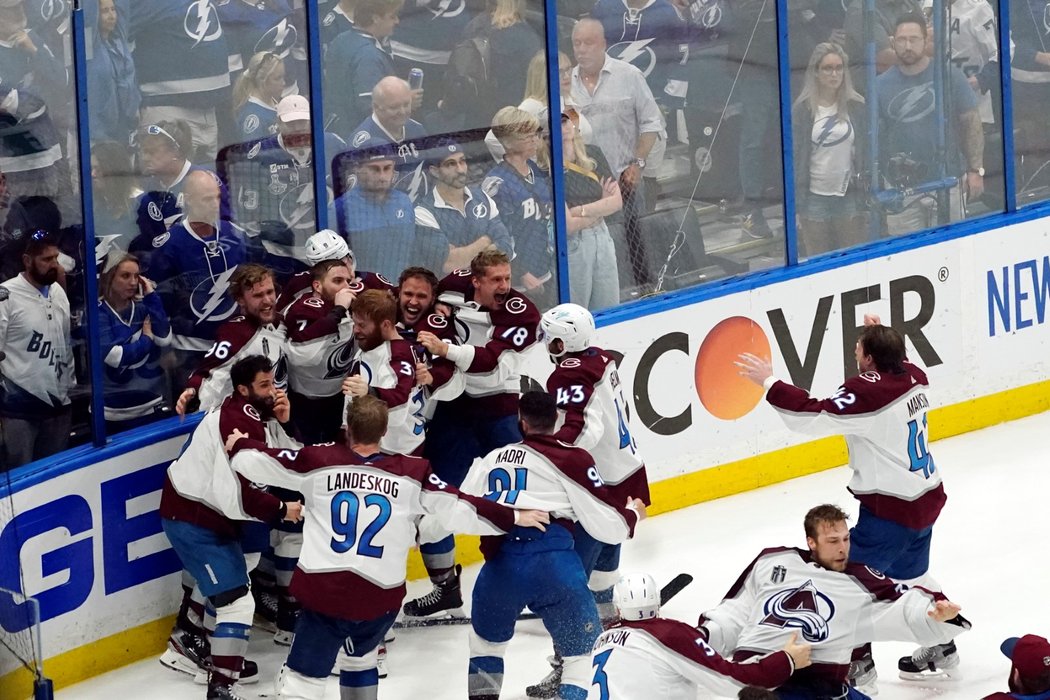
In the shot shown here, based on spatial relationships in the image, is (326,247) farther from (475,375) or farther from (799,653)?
(799,653)

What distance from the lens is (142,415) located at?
727 cm

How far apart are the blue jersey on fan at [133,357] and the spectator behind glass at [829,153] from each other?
128 inches

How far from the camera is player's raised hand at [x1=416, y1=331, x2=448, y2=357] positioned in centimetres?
709

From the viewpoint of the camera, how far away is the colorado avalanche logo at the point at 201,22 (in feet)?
24.2

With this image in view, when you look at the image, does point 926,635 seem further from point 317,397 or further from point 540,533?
point 317,397

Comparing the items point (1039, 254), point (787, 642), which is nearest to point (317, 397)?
point (787, 642)

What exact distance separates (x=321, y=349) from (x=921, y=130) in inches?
149

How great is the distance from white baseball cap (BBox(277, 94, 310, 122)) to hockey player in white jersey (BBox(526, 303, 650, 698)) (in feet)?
4.91

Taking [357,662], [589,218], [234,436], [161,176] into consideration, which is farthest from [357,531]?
[589,218]

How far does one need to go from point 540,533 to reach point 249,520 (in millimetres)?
1267

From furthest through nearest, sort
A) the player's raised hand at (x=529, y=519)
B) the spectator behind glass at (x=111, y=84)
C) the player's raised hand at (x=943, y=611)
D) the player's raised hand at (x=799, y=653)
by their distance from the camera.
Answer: the spectator behind glass at (x=111, y=84) < the player's raised hand at (x=529, y=519) < the player's raised hand at (x=943, y=611) < the player's raised hand at (x=799, y=653)

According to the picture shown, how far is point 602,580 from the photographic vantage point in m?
7.01

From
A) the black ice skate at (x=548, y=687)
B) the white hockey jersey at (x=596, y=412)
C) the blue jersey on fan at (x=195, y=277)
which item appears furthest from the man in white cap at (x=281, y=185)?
the black ice skate at (x=548, y=687)

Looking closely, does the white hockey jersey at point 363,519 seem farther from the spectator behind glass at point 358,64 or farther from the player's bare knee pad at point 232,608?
the spectator behind glass at point 358,64
